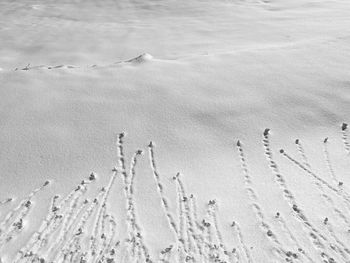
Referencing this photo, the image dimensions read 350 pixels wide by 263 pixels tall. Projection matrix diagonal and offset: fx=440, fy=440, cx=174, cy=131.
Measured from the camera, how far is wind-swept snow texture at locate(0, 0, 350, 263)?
4.39m

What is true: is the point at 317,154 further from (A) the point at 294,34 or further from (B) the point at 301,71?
(A) the point at 294,34

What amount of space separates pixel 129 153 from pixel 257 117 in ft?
6.37

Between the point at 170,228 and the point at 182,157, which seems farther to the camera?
the point at 182,157

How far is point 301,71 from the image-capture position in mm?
7531

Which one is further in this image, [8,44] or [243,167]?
[8,44]

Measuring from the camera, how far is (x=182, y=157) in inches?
219

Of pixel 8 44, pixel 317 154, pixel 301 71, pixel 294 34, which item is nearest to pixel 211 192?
pixel 317 154

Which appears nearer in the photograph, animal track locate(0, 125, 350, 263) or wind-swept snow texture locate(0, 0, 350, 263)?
animal track locate(0, 125, 350, 263)

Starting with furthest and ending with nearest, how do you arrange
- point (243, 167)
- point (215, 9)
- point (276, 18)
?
point (215, 9) → point (276, 18) → point (243, 167)

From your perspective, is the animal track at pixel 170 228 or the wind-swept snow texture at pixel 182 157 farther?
the wind-swept snow texture at pixel 182 157

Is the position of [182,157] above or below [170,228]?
above

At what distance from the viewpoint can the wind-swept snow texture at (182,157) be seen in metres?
4.39

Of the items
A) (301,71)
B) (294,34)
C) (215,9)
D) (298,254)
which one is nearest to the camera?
(298,254)

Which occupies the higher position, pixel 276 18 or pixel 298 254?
pixel 276 18
